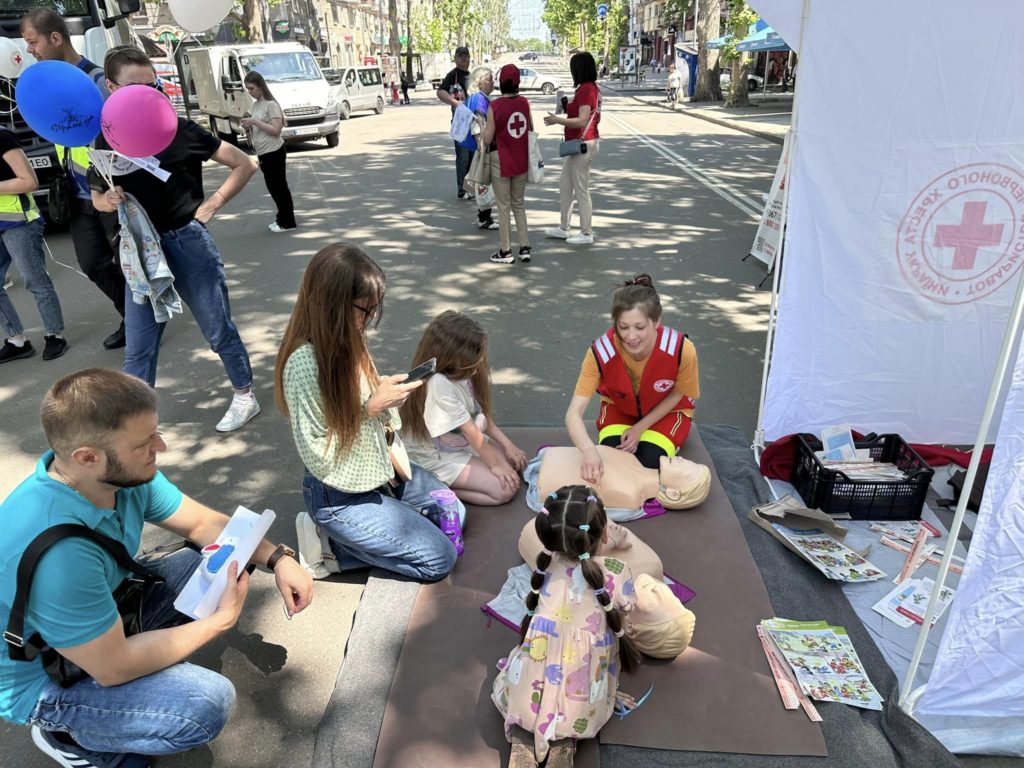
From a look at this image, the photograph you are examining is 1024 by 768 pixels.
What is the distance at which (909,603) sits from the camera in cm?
270

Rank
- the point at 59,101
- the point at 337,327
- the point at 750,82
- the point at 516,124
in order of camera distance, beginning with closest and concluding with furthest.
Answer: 1. the point at 337,327
2. the point at 59,101
3. the point at 516,124
4. the point at 750,82

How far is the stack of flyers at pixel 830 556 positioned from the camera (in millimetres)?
2826

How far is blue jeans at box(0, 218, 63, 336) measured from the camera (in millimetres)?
4766

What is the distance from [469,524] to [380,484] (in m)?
0.60

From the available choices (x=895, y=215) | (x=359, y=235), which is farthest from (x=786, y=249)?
(x=359, y=235)

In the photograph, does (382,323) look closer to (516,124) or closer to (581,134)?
(516,124)

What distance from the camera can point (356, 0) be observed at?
59469 millimetres

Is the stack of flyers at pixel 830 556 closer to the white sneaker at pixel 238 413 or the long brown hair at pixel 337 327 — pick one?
the long brown hair at pixel 337 327

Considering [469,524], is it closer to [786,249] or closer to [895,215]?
[786,249]

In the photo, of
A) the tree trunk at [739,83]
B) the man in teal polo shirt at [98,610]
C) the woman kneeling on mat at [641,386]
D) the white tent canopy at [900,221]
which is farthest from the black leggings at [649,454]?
the tree trunk at [739,83]

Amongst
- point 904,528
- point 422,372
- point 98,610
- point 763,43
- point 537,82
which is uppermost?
point 763,43

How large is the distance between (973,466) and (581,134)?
575 cm

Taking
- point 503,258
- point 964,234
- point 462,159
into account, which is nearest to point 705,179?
point 462,159

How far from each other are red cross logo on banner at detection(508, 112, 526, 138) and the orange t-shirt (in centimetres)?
383
